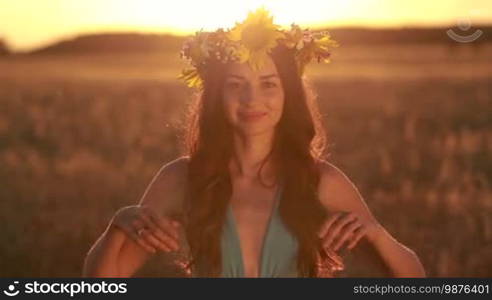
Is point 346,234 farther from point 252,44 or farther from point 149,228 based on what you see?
point 252,44

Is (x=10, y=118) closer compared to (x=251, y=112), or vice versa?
(x=251, y=112)

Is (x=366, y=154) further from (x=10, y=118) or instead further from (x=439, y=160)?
(x=10, y=118)

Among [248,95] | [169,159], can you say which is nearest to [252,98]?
[248,95]

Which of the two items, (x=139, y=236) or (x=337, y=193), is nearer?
(x=139, y=236)

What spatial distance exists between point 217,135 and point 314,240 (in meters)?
0.51

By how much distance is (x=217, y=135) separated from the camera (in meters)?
4.79

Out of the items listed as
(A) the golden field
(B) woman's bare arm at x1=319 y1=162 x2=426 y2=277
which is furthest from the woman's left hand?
(A) the golden field

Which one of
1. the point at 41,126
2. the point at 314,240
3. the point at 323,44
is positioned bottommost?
the point at 314,240

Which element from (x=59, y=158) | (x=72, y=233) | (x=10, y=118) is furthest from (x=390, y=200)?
(x=10, y=118)

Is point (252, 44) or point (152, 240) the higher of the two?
Result: point (252, 44)

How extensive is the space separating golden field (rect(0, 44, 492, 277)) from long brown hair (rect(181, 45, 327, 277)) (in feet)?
3.97

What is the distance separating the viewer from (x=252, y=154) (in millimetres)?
4730

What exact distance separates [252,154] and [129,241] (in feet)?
1.61

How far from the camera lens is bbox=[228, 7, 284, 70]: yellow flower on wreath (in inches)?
187
